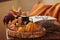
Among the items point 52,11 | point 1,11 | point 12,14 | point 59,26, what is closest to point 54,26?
point 59,26

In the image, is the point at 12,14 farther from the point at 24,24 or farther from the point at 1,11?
the point at 1,11

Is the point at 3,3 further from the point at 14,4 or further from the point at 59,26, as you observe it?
the point at 59,26

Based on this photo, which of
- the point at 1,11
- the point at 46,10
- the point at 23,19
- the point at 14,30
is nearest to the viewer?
the point at 14,30

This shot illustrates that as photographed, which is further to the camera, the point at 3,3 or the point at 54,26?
the point at 3,3

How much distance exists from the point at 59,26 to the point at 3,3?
3.59 ft

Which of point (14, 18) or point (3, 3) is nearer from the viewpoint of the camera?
point (14, 18)

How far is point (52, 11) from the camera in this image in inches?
38.1

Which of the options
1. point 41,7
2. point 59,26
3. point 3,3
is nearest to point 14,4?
point 3,3

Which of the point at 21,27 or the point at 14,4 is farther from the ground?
the point at 14,4

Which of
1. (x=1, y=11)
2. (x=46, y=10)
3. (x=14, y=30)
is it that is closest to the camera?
(x=14, y=30)

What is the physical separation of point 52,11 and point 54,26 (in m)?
0.16

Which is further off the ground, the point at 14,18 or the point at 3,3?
the point at 3,3

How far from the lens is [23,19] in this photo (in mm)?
888

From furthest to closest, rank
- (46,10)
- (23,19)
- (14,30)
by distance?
(46,10) < (23,19) < (14,30)
